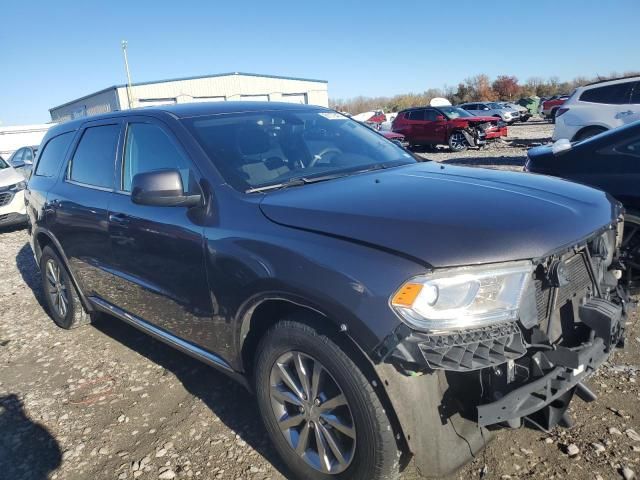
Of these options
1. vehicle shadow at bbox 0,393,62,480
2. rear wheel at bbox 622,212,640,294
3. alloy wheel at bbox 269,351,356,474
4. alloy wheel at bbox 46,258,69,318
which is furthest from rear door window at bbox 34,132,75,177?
rear wheel at bbox 622,212,640,294

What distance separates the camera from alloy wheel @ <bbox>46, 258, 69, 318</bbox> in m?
4.54

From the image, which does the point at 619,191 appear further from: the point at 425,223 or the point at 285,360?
the point at 285,360

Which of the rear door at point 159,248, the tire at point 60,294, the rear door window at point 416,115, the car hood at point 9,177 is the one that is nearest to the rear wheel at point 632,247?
the rear door at point 159,248

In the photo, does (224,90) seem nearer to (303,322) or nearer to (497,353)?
(303,322)

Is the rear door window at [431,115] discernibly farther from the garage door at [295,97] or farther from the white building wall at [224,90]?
the garage door at [295,97]

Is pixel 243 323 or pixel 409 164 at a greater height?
pixel 409 164

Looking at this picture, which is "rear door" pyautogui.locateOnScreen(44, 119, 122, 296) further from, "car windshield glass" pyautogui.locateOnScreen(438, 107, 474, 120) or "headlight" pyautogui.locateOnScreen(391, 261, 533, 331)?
"car windshield glass" pyautogui.locateOnScreen(438, 107, 474, 120)

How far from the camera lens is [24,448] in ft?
9.65

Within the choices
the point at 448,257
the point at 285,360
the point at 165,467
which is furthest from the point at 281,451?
the point at 448,257

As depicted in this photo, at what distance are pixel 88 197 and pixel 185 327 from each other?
1.40 m

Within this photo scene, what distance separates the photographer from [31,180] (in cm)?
484

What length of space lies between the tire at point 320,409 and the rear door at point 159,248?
1.73 ft

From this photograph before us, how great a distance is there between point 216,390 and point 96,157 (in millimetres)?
1947

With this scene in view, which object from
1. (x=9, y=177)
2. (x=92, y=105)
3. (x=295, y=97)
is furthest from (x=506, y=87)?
(x=9, y=177)
